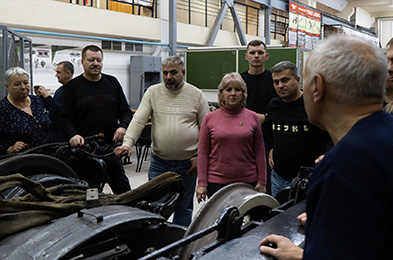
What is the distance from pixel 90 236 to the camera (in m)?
1.08

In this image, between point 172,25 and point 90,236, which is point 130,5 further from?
point 90,236

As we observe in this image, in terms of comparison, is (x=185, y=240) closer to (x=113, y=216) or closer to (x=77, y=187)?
(x=113, y=216)

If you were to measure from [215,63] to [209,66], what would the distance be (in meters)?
0.12

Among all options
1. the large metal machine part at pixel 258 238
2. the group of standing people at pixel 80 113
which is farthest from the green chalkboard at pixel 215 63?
the large metal machine part at pixel 258 238

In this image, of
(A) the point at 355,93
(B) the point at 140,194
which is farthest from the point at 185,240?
(B) the point at 140,194

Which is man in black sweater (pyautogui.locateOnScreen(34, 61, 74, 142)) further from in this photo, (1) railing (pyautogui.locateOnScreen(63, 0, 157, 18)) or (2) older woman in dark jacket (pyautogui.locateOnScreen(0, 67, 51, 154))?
(1) railing (pyautogui.locateOnScreen(63, 0, 157, 18))

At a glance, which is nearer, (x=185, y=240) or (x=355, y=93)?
(x=355, y=93)

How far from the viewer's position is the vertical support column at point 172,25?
8.50m

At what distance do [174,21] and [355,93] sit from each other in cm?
812

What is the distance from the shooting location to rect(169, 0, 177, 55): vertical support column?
850 cm

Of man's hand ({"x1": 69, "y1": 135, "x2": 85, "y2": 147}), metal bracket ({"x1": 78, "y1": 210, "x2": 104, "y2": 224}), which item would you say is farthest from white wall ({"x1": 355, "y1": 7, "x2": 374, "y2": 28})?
metal bracket ({"x1": 78, "y1": 210, "x2": 104, "y2": 224})

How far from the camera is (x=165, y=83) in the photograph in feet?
8.70

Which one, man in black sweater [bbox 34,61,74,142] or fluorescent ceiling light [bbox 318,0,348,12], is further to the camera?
fluorescent ceiling light [bbox 318,0,348,12]

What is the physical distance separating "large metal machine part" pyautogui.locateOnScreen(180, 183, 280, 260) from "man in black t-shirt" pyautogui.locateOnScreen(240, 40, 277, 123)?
161 centimetres
